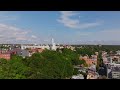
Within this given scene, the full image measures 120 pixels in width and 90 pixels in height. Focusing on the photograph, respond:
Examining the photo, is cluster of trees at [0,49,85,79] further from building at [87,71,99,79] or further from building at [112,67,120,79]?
building at [112,67,120,79]

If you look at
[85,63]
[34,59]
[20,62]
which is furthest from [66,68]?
[20,62]

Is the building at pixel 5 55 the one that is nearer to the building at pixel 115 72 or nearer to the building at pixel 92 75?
the building at pixel 92 75

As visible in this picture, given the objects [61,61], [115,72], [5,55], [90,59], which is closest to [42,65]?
[61,61]

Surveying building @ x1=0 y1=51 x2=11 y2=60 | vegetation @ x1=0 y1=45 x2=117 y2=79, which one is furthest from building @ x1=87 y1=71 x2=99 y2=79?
building @ x1=0 y1=51 x2=11 y2=60

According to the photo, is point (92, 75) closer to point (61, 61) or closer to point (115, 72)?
point (115, 72)
